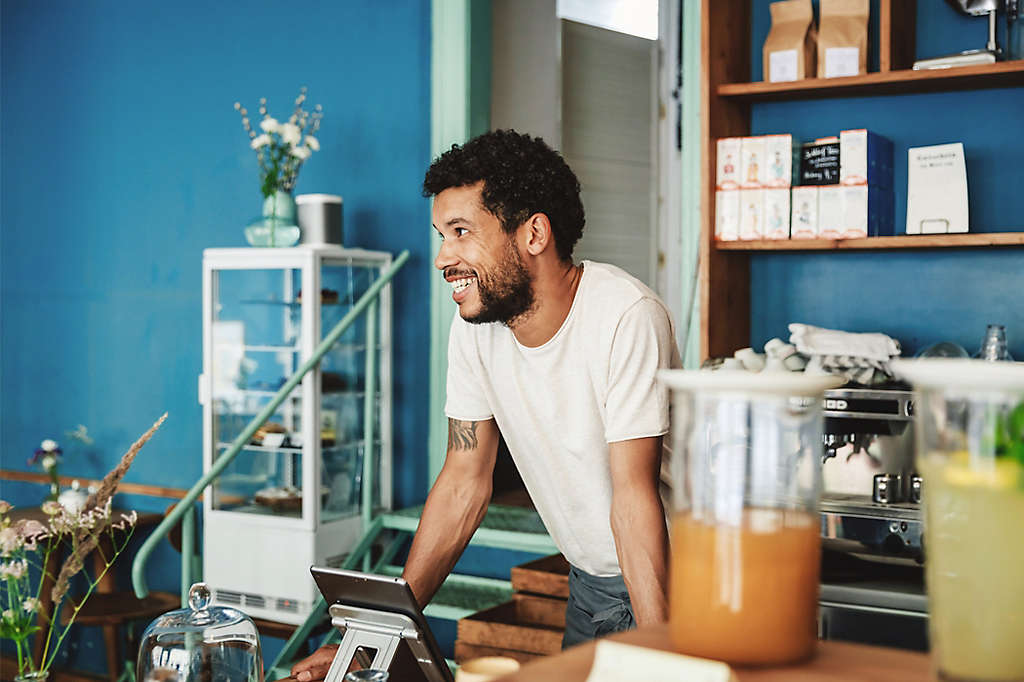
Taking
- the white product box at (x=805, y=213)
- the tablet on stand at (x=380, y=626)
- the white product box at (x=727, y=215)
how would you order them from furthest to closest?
1. the white product box at (x=727, y=215)
2. the white product box at (x=805, y=213)
3. the tablet on stand at (x=380, y=626)

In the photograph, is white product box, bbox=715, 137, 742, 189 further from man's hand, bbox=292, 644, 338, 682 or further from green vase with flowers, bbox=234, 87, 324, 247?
man's hand, bbox=292, 644, 338, 682

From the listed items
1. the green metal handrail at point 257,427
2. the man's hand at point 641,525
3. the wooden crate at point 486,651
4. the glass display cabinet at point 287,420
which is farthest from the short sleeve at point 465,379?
the glass display cabinet at point 287,420

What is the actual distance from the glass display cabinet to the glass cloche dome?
242 centimetres

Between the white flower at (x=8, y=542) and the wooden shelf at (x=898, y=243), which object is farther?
the wooden shelf at (x=898, y=243)

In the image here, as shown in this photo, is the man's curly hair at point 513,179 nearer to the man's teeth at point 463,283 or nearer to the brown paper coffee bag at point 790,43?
the man's teeth at point 463,283

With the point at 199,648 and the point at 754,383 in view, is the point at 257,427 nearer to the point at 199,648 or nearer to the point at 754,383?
the point at 199,648

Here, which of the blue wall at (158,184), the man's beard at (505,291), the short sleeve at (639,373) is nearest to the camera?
the short sleeve at (639,373)

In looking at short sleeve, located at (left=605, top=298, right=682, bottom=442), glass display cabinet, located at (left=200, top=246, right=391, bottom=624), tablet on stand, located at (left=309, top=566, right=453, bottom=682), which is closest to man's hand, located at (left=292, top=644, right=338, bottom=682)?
tablet on stand, located at (left=309, top=566, right=453, bottom=682)

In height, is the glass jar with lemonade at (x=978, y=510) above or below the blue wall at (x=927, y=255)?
below

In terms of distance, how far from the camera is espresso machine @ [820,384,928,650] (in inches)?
105

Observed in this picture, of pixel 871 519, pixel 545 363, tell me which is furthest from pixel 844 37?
pixel 545 363

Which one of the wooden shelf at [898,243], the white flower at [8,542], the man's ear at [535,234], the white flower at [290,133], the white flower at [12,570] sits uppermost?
the white flower at [290,133]

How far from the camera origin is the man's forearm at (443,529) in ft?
6.61

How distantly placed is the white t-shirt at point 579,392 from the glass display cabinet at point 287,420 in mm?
1996
